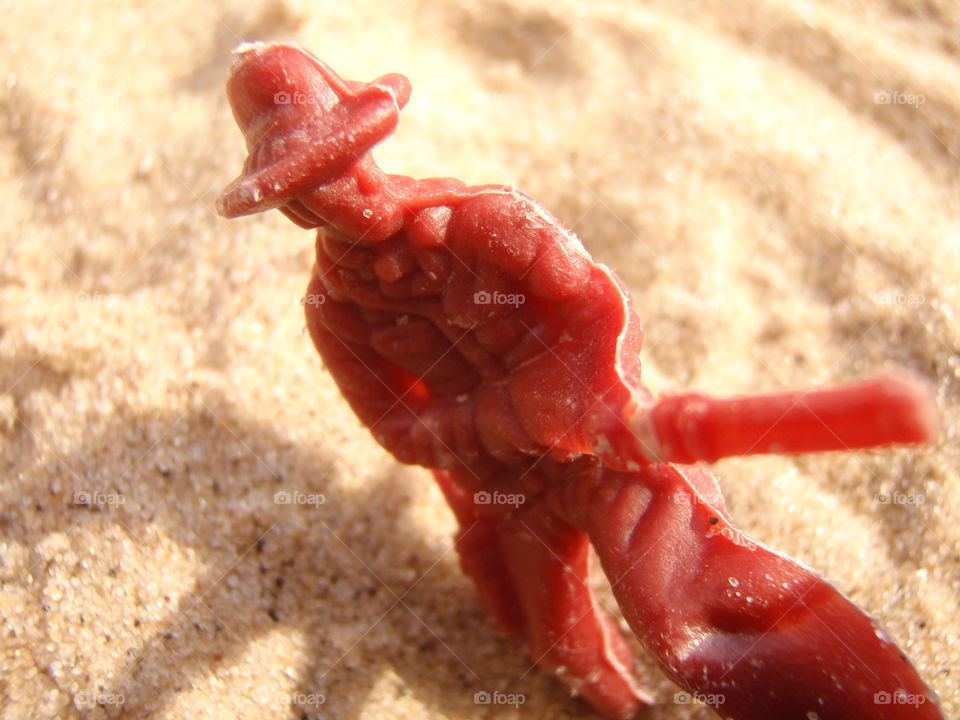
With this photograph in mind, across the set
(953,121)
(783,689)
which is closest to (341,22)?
(953,121)

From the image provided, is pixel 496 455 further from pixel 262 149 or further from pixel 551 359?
pixel 262 149
